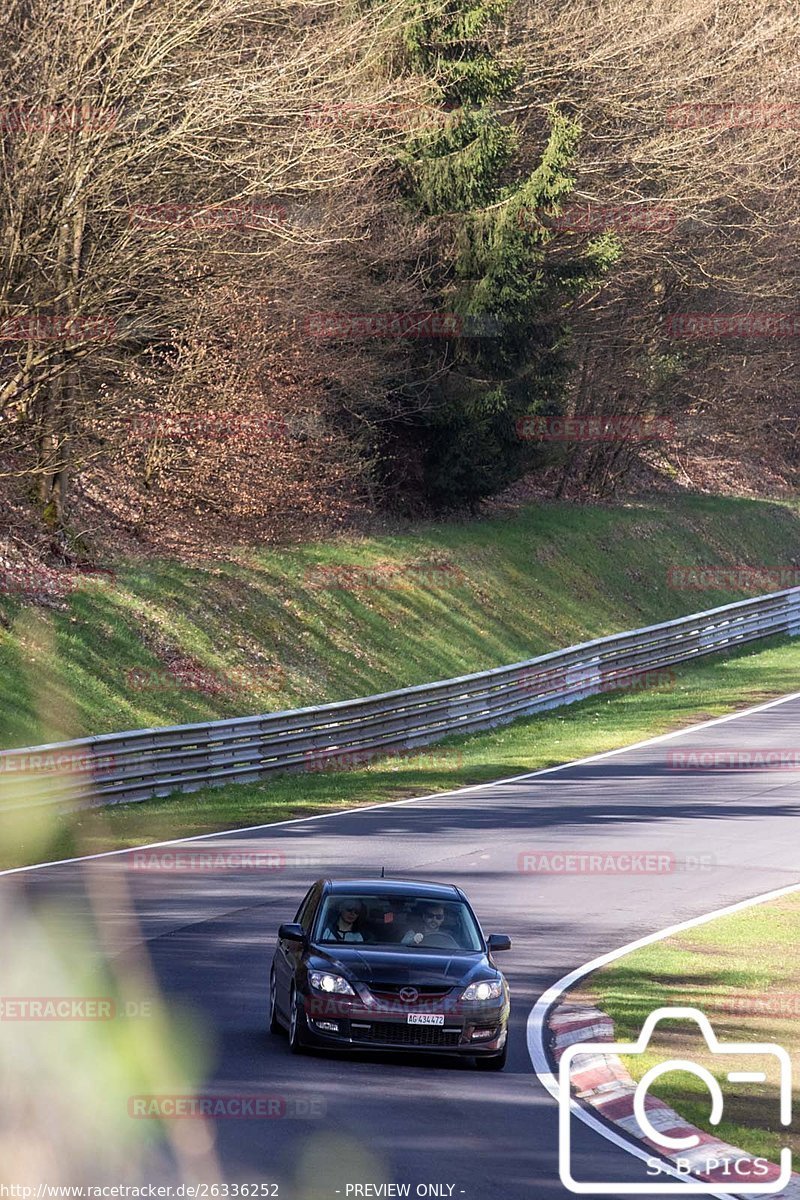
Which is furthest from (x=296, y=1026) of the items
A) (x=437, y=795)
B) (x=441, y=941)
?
(x=437, y=795)

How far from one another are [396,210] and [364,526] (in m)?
7.67

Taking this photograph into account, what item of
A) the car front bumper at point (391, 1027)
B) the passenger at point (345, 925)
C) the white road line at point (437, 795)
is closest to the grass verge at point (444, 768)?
the white road line at point (437, 795)

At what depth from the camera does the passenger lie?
12375 millimetres

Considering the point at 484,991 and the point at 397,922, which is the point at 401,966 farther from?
the point at 397,922

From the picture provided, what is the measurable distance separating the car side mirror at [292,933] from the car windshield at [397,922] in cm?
13

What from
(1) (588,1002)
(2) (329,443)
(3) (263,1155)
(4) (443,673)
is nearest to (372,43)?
(2) (329,443)

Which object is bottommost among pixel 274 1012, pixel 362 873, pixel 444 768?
pixel 444 768

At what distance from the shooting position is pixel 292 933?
481 inches

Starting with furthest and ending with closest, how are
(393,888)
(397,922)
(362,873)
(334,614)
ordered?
1. (334,614)
2. (362,873)
3. (393,888)
4. (397,922)

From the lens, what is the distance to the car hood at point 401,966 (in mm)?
11758

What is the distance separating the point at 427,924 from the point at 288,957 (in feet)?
3.54

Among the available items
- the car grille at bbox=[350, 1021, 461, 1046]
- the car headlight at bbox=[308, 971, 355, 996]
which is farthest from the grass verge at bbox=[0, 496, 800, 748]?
the car grille at bbox=[350, 1021, 461, 1046]

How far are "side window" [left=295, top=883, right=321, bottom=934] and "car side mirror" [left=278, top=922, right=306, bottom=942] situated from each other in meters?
0.14

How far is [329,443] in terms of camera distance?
40.3 m
